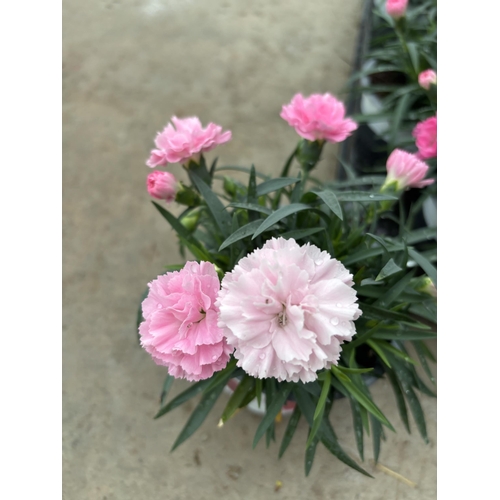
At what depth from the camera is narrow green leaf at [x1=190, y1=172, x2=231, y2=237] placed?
2.30 feet

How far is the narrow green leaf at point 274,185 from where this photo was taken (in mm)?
700

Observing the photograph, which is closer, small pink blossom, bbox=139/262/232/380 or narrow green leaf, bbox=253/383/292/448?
Answer: small pink blossom, bbox=139/262/232/380

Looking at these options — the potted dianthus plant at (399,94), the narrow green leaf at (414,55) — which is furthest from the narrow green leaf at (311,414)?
the narrow green leaf at (414,55)

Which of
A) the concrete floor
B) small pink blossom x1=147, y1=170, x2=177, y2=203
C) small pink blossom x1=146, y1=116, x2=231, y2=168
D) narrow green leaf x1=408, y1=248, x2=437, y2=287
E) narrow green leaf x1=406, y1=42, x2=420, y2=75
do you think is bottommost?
the concrete floor

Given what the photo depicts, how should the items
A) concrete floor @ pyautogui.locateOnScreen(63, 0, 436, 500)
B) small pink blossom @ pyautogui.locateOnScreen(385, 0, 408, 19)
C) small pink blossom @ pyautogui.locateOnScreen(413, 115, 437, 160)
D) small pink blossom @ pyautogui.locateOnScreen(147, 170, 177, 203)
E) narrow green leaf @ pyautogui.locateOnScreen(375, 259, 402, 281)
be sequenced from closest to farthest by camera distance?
narrow green leaf @ pyautogui.locateOnScreen(375, 259, 402, 281), small pink blossom @ pyautogui.locateOnScreen(147, 170, 177, 203), small pink blossom @ pyautogui.locateOnScreen(413, 115, 437, 160), small pink blossom @ pyautogui.locateOnScreen(385, 0, 408, 19), concrete floor @ pyautogui.locateOnScreen(63, 0, 436, 500)

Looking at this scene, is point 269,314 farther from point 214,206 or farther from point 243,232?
point 214,206

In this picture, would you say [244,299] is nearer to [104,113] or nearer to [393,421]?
[393,421]

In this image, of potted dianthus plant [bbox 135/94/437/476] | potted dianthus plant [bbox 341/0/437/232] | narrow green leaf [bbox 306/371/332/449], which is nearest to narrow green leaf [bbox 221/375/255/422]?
potted dianthus plant [bbox 135/94/437/476]

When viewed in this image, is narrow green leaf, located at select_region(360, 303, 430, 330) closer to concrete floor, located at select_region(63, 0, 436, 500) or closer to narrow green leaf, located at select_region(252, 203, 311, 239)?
narrow green leaf, located at select_region(252, 203, 311, 239)

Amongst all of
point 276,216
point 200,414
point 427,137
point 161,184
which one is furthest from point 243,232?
point 427,137

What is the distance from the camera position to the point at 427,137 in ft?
2.78

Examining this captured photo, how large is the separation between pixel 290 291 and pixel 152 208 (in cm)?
96

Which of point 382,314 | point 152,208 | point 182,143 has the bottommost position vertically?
point 152,208

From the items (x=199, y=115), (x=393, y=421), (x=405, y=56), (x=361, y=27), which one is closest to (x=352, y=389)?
(x=393, y=421)
